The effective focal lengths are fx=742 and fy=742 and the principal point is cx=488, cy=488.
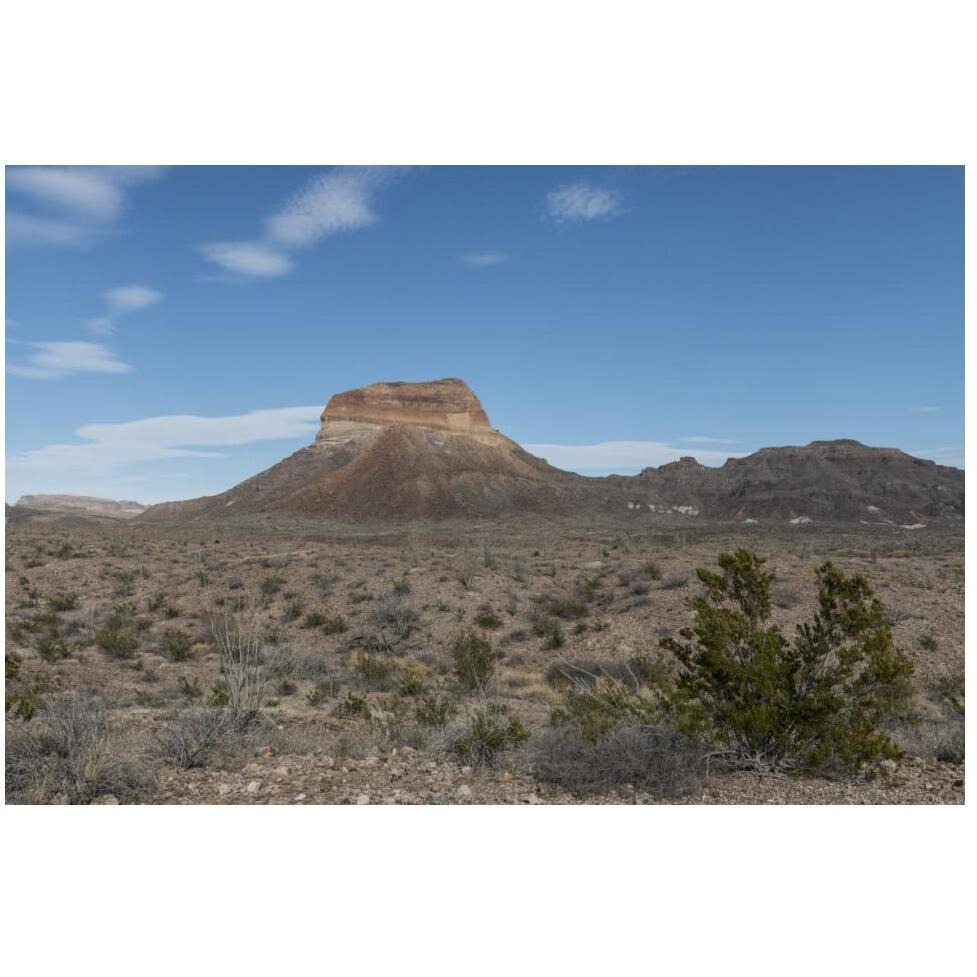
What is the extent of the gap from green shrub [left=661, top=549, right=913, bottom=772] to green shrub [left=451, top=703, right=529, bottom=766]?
1399mm

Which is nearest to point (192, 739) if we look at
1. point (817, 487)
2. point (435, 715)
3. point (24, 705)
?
point (24, 705)

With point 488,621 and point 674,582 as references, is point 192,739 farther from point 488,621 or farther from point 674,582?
point 674,582

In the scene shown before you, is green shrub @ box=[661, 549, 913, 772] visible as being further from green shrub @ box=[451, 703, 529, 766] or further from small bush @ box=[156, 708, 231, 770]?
small bush @ box=[156, 708, 231, 770]

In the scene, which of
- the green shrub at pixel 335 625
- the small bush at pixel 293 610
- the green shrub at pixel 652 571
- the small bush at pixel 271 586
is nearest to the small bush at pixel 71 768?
the green shrub at pixel 335 625

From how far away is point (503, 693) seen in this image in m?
10.5

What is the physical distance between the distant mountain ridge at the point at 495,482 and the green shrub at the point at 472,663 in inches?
2477

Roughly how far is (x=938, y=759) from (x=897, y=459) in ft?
326

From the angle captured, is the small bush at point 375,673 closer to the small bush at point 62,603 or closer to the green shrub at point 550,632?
the green shrub at point 550,632

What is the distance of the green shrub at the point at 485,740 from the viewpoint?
5.90 m

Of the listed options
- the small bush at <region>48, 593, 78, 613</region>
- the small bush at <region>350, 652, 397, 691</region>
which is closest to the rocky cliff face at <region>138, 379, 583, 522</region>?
the small bush at <region>48, 593, 78, 613</region>

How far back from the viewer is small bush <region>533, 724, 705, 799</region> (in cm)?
521

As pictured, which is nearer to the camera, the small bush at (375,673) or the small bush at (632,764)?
the small bush at (632,764)
